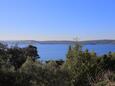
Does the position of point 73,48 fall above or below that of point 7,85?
above

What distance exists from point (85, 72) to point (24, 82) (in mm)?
4356

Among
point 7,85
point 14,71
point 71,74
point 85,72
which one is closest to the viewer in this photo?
point 7,85

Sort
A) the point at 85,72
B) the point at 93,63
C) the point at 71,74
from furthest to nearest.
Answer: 1. the point at 93,63
2. the point at 85,72
3. the point at 71,74

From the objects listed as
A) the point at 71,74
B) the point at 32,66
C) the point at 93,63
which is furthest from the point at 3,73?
the point at 93,63

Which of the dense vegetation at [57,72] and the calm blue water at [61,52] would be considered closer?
the dense vegetation at [57,72]

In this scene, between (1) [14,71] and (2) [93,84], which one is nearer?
(1) [14,71]

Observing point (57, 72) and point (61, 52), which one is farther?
point (61, 52)

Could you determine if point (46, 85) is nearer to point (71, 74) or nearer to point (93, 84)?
point (71, 74)

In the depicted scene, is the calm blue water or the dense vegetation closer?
the dense vegetation

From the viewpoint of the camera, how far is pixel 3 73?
9664 mm

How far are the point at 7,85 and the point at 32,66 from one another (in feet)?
4.96

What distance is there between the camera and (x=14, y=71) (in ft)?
32.9

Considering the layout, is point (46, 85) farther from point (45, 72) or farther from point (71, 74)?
point (71, 74)

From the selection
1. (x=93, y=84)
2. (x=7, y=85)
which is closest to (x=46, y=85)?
(x=7, y=85)
